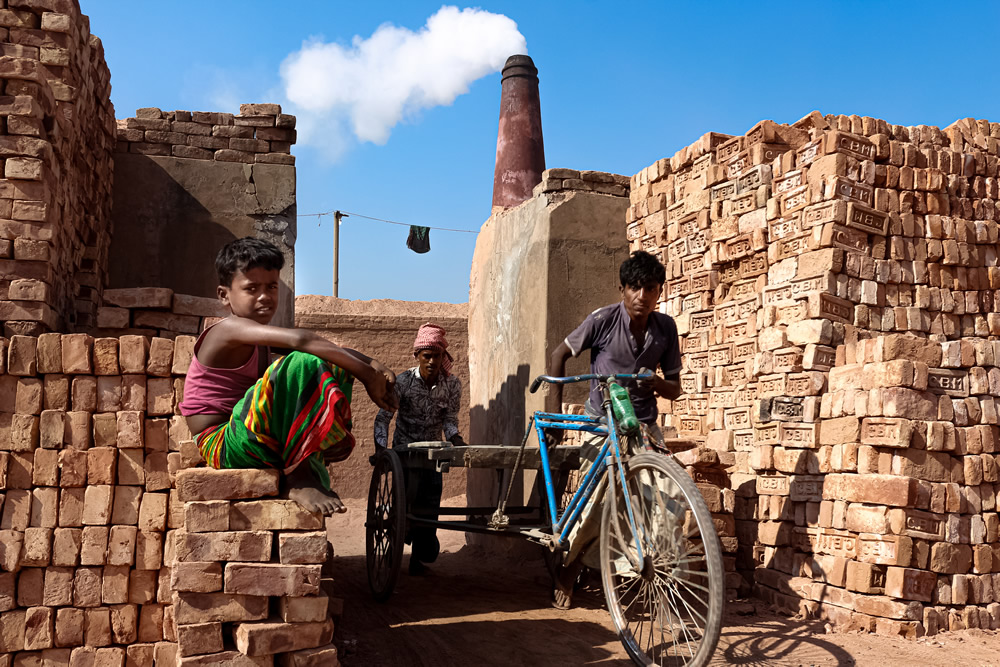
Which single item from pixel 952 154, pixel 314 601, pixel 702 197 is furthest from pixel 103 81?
pixel 952 154

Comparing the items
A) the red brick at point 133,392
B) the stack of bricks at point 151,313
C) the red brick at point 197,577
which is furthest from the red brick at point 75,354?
the red brick at point 197,577

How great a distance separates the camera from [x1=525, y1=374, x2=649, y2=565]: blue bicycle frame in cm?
359

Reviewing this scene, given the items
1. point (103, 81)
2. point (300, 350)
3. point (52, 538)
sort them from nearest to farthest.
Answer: point (300, 350) < point (52, 538) < point (103, 81)

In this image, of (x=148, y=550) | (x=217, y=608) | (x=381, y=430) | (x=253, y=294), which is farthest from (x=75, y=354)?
(x=381, y=430)

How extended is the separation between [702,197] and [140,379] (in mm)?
4473

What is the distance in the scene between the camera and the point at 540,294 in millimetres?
7633

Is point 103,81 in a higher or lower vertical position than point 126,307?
higher

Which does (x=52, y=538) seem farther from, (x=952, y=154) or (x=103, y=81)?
(x=952, y=154)

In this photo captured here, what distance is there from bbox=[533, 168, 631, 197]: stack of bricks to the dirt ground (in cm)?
377

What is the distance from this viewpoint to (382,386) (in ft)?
10.2

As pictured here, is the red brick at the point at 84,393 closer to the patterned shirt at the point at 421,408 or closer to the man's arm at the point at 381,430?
the man's arm at the point at 381,430

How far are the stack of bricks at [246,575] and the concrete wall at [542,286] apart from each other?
4.19 metres

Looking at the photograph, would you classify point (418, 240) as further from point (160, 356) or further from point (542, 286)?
point (160, 356)

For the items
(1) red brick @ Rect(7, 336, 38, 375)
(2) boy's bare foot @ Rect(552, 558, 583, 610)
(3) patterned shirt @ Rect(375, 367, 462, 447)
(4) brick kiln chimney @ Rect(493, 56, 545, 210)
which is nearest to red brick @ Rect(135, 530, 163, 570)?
(1) red brick @ Rect(7, 336, 38, 375)
